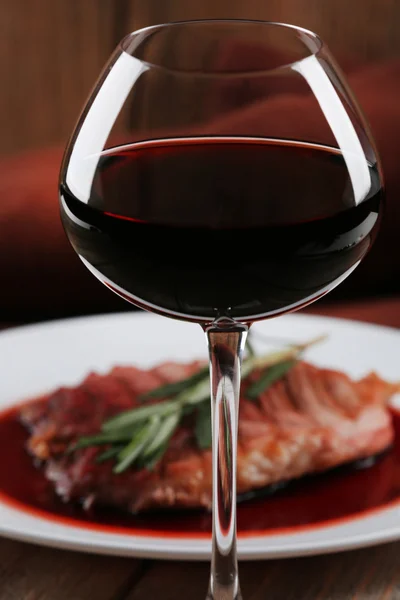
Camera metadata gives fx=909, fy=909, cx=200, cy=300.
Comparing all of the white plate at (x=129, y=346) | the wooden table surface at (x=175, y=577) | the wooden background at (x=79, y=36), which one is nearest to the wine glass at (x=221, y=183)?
the wooden table surface at (x=175, y=577)

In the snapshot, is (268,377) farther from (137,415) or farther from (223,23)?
(223,23)

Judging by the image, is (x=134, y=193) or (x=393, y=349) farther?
(x=393, y=349)

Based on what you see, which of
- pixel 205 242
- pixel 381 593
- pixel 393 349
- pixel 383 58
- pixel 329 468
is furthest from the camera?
pixel 383 58

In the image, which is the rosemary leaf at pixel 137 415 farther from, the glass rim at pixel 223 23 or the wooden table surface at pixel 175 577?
the glass rim at pixel 223 23

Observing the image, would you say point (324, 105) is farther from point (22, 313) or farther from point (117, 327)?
point (22, 313)

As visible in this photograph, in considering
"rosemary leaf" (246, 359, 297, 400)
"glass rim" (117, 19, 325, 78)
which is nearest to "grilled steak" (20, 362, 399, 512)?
"rosemary leaf" (246, 359, 297, 400)

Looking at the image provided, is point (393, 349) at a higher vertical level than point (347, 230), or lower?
lower

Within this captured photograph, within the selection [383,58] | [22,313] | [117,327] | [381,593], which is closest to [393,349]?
[117,327]

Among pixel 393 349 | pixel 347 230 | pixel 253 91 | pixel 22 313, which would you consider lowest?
pixel 22 313
